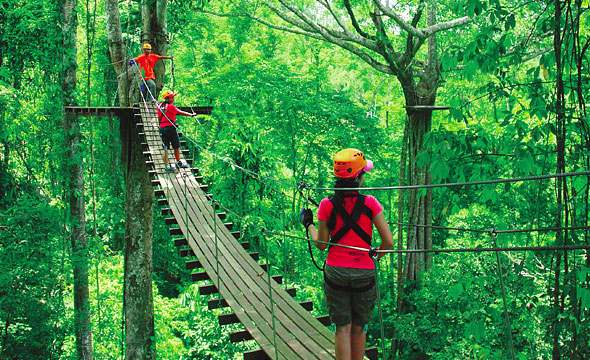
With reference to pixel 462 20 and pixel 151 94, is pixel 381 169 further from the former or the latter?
pixel 151 94

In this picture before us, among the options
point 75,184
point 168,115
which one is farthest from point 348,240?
point 75,184

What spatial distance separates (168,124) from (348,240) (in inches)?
135

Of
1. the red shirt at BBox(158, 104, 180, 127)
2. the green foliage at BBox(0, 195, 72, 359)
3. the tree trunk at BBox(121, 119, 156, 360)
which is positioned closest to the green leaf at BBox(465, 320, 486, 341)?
the red shirt at BBox(158, 104, 180, 127)

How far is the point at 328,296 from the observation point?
220cm

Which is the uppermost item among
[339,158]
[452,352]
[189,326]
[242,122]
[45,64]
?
[45,64]

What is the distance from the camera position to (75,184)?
6492 millimetres

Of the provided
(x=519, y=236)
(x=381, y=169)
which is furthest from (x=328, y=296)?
(x=381, y=169)

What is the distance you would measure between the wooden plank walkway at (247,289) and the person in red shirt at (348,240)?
35cm

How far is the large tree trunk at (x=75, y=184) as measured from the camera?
6.21 m

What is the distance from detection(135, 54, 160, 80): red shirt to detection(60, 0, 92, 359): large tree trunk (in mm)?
1246

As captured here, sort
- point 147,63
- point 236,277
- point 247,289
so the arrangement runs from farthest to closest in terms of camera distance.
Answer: point 147,63 < point 236,277 < point 247,289

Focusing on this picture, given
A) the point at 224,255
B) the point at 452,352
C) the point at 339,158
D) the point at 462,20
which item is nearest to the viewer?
the point at 339,158

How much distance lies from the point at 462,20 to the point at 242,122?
155 inches

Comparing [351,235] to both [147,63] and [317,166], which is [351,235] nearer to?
[147,63]
